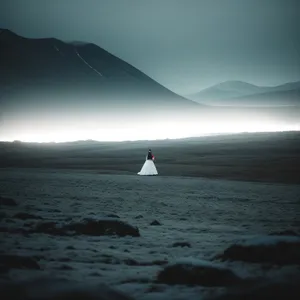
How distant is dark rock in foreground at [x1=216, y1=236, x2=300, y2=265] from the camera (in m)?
6.23

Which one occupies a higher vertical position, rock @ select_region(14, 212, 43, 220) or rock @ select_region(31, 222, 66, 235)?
rock @ select_region(14, 212, 43, 220)

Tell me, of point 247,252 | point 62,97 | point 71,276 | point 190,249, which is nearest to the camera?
point 71,276

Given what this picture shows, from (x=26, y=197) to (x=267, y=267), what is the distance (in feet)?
33.7

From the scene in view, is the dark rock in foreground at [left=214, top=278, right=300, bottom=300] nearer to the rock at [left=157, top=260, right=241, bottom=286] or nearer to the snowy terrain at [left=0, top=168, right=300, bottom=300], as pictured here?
the snowy terrain at [left=0, top=168, right=300, bottom=300]

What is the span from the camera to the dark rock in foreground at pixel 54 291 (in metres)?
4.38

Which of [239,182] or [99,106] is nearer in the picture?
[239,182]

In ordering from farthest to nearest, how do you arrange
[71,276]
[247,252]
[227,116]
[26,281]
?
[227,116] < [247,252] < [71,276] < [26,281]

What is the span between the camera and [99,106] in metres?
113

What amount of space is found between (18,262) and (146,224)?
4824 mm

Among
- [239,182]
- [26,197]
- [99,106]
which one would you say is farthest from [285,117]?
[26,197]

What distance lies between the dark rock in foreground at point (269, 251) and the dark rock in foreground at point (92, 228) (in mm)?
2859

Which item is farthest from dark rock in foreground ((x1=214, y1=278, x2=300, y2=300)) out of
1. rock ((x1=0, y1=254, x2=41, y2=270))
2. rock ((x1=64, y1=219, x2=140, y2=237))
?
rock ((x1=64, y1=219, x2=140, y2=237))

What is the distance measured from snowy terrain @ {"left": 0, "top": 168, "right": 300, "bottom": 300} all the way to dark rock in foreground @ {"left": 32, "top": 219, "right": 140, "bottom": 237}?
0.93 ft

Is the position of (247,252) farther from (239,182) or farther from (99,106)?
(99,106)
